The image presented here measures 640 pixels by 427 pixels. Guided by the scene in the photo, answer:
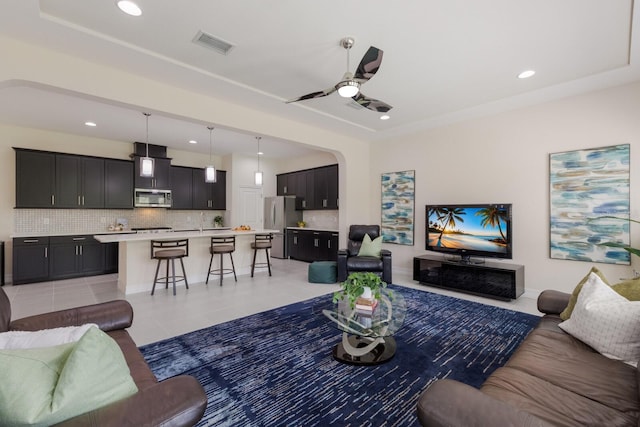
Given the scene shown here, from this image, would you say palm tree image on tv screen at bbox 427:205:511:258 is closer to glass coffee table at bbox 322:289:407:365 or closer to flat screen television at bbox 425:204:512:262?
flat screen television at bbox 425:204:512:262

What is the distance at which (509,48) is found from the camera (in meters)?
2.96

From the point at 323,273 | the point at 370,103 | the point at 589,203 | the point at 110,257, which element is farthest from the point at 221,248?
the point at 589,203

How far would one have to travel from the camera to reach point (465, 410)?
1.10 meters

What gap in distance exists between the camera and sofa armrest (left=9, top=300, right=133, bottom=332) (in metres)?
1.86

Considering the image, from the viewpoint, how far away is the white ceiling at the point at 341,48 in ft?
7.88

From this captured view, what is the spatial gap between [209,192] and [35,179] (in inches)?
131

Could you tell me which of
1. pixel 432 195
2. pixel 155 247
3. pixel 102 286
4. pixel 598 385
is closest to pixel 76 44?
pixel 155 247

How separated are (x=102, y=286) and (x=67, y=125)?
120 inches

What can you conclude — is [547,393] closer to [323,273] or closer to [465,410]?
[465,410]

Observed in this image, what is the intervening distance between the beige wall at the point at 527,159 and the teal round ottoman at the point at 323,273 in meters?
1.63

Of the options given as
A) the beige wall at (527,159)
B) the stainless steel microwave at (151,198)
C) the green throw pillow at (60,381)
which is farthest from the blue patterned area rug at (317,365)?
the stainless steel microwave at (151,198)

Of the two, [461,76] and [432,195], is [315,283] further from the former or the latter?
[461,76]

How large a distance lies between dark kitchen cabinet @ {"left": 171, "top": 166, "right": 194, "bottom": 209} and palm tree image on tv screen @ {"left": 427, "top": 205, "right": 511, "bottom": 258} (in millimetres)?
5736

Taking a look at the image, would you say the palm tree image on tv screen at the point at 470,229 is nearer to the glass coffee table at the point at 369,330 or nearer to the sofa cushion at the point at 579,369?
the glass coffee table at the point at 369,330
